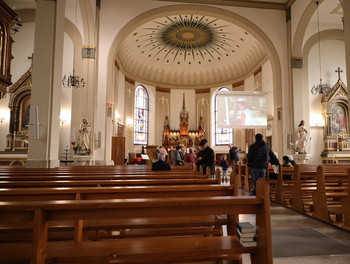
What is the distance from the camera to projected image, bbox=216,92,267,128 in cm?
1289

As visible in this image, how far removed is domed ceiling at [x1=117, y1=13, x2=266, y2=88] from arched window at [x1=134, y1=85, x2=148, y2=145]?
981mm

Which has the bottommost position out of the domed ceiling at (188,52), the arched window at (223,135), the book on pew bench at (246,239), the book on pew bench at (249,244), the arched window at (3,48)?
the book on pew bench at (249,244)

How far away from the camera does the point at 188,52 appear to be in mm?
17609

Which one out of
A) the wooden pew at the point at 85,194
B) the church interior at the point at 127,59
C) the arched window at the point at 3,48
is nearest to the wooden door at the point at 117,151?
the church interior at the point at 127,59

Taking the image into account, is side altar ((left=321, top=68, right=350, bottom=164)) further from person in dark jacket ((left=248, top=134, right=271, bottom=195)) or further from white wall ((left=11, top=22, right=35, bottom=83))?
white wall ((left=11, top=22, right=35, bottom=83))

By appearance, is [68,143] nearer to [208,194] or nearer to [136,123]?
[136,123]

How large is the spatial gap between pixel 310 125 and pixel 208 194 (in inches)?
450

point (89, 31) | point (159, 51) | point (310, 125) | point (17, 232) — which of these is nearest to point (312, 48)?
point (310, 125)

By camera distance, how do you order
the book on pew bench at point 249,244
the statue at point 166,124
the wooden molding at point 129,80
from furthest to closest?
the statue at point 166,124 < the wooden molding at point 129,80 < the book on pew bench at point 249,244

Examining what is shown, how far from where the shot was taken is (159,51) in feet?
56.3

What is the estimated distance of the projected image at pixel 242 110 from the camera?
12891 millimetres

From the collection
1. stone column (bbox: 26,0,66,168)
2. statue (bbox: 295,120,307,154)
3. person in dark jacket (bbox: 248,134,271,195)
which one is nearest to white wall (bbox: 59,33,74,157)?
stone column (bbox: 26,0,66,168)

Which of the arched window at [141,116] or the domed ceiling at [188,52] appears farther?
the arched window at [141,116]

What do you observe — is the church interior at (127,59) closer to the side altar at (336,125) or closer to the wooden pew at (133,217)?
the side altar at (336,125)
